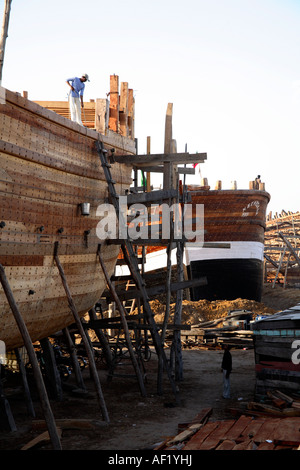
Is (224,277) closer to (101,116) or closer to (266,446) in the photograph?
(101,116)

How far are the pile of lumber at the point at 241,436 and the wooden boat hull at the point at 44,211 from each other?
9.91 feet

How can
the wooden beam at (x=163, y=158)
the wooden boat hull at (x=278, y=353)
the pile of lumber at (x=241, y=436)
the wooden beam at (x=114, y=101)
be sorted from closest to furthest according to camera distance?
the pile of lumber at (x=241, y=436), the wooden boat hull at (x=278, y=353), the wooden beam at (x=163, y=158), the wooden beam at (x=114, y=101)

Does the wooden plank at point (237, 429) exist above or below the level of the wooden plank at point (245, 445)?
below

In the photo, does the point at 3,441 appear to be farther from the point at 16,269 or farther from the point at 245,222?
the point at 245,222

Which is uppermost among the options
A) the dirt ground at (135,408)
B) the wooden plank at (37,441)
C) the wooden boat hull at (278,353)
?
the wooden boat hull at (278,353)

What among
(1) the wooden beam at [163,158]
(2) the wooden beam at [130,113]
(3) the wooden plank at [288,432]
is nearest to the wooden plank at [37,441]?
(3) the wooden plank at [288,432]

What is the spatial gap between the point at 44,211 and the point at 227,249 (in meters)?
18.2

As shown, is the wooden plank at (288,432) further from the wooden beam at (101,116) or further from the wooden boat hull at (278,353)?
the wooden beam at (101,116)

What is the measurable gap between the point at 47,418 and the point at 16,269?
2.22 m

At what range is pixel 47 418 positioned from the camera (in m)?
6.74

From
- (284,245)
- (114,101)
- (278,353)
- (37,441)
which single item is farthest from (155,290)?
(284,245)

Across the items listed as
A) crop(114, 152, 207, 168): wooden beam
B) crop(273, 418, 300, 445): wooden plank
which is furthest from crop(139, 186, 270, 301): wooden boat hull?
crop(273, 418, 300, 445): wooden plank

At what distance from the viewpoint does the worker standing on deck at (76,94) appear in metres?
10.3
